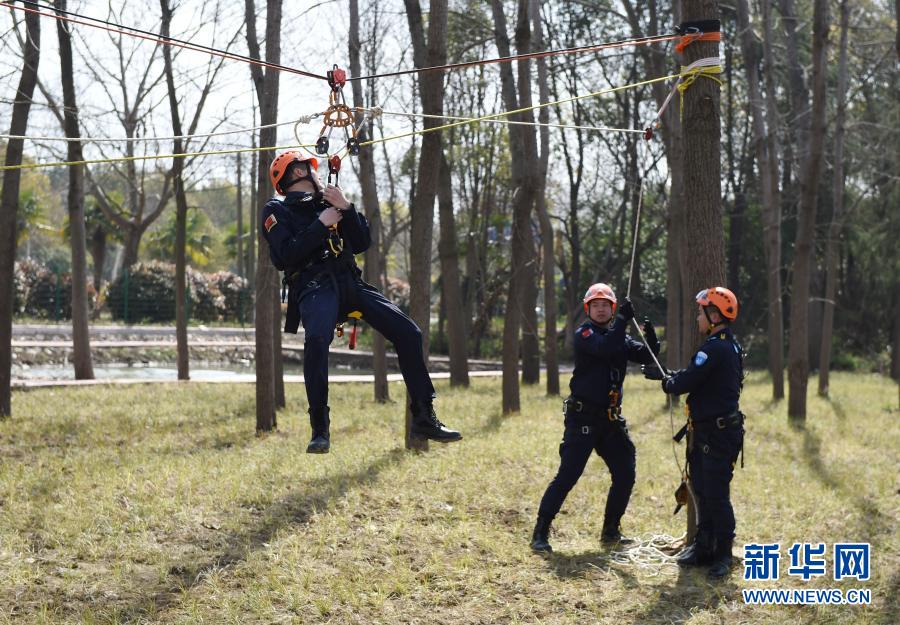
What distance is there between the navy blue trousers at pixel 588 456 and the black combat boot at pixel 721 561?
94cm

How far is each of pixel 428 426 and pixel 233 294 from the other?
3689 centimetres

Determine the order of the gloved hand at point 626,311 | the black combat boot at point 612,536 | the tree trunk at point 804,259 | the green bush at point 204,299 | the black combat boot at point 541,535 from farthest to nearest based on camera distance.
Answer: the green bush at point 204,299 → the tree trunk at point 804,259 → the black combat boot at point 612,536 → the black combat boot at point 541,535 → the gloved hand at point 626,311

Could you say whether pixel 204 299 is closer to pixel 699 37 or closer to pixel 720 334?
pixel 699 37

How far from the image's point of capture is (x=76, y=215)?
658 inches

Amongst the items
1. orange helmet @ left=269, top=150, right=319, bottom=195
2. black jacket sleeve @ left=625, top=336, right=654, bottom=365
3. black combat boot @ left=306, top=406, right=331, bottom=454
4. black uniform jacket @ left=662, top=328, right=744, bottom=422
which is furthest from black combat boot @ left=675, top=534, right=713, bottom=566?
orange helmet @ left=269, top=150, right=319, bottom=195

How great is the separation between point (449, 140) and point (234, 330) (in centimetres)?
1302

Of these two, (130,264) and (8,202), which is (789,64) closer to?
(8,202)

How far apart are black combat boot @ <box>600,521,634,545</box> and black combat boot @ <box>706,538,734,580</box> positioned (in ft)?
2.79

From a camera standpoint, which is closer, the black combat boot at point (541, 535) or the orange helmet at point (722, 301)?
the orange helmet at point (722, 301)

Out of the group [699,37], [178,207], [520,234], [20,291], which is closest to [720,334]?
[699,37]

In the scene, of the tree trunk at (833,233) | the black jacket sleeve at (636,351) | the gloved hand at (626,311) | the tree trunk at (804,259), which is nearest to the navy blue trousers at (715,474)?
the black jacket sleeve at (636,351)

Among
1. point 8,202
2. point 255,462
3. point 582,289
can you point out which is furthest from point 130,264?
point 255,462

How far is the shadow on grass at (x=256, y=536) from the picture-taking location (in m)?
6.46

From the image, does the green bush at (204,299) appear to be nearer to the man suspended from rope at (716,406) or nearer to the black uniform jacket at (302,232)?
the man suspended from rope at (716,406)
